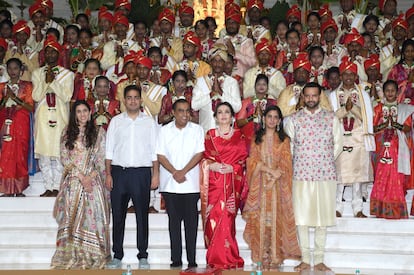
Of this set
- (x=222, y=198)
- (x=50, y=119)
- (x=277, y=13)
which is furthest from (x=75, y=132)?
(x=277, y=13)

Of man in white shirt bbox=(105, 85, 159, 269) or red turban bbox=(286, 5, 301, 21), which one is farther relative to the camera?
red turban bbox=(286, 5, 301, 21)

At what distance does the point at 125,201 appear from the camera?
301 inches

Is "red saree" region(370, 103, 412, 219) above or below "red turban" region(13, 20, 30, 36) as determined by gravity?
below

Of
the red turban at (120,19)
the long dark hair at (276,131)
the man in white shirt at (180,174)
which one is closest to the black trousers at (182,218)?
the man in white shirt at (180,174)

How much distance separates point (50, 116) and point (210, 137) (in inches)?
85.1

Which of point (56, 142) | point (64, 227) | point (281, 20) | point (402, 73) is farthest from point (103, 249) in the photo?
point (281, 20)

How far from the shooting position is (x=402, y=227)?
26.5 ft

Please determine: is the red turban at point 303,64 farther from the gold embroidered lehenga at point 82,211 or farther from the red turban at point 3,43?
the red turban at point 3,43

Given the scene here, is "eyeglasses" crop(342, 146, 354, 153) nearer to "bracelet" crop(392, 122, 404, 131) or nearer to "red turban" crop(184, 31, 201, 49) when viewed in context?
"bracelet" crop(392, 122, 404, 131)

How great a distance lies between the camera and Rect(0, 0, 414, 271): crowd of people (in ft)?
24.7

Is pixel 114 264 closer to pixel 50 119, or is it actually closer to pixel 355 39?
pixel 50 119

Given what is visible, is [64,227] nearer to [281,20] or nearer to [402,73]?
[402,73]

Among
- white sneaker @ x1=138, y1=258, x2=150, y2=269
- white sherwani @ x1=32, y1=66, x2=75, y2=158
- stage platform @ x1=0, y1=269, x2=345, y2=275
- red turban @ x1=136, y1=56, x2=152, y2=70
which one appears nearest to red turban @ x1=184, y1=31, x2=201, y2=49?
red turban @ x1=136, y1=56, x2=152, y2=70

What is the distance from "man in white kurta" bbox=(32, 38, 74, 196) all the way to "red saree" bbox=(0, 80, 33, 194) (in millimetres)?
136
